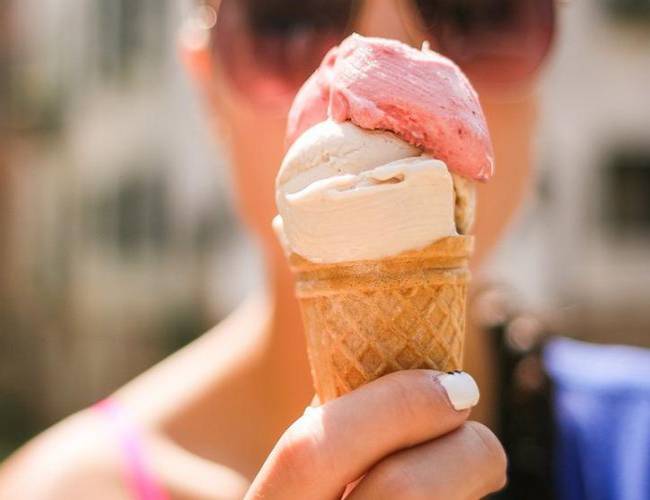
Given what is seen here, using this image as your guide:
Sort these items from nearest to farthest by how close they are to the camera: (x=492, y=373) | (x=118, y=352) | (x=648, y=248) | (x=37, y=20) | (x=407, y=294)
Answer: (x=407, y=294), (x=492, y=373), (x=648, y=248), (x=37, y=20), (x=118, y=352)

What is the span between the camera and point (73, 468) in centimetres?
213

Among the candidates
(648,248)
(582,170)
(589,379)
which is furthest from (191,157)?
(589,379)

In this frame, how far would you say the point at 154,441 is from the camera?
7.19 feet

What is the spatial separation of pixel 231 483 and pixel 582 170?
13066 millimetres

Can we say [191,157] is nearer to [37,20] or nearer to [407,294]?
[37,20]

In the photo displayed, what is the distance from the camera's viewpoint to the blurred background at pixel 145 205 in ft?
45.2

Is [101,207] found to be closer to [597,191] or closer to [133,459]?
[597,191]

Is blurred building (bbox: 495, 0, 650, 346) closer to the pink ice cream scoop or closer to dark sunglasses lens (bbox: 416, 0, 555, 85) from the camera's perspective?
dark sunglasses lens (bbox: 416, 0, 555, 85)

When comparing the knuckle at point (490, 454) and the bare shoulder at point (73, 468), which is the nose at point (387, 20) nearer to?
the knuckle at point (490, 454)

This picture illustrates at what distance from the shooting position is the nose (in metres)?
1.94

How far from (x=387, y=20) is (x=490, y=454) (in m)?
1.17

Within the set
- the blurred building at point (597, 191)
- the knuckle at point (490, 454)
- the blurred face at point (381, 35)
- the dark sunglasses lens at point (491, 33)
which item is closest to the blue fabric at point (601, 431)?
the blurred face at point (381, 35)

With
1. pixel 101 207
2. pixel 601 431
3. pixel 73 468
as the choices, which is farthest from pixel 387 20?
pixel 101 207

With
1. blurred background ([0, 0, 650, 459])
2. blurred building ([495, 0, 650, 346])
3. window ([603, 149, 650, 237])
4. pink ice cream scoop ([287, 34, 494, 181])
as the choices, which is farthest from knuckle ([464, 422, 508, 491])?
window ([603, 149, 650, 237])
